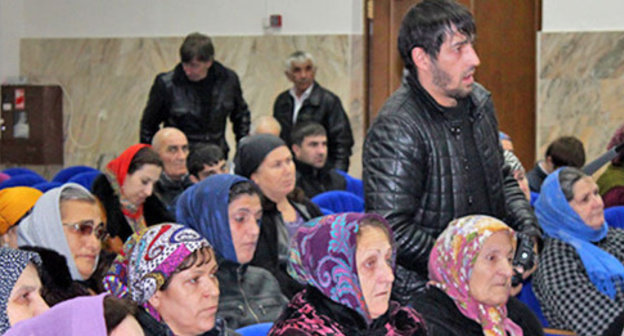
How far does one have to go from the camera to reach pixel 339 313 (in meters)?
2.92

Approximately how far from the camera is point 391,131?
10.8ft

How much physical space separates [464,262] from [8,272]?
1559mm

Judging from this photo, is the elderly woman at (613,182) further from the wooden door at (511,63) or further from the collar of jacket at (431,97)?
the collar of jacket at (431,97)

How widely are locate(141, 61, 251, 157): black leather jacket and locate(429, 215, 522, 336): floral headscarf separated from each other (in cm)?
415


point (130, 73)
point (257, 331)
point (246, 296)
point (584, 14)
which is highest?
point (584, 14)

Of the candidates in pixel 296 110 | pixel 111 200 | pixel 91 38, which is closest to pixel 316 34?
pixel 296 110

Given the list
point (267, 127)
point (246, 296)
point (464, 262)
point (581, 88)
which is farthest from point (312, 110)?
point (464, 262)

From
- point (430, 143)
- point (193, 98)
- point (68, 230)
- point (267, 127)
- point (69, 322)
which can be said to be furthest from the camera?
point (267, 127)

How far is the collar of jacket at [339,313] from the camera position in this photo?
291 cm

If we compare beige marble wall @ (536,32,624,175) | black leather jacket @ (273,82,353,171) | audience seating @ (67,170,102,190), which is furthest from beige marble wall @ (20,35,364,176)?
audience seating @ (67,170,102,190)

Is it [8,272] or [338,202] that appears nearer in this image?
[8,272]

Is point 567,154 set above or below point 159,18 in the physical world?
below

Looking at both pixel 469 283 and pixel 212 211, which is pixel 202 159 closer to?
pixel 212 211

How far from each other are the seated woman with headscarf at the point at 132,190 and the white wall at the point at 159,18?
433 cm
